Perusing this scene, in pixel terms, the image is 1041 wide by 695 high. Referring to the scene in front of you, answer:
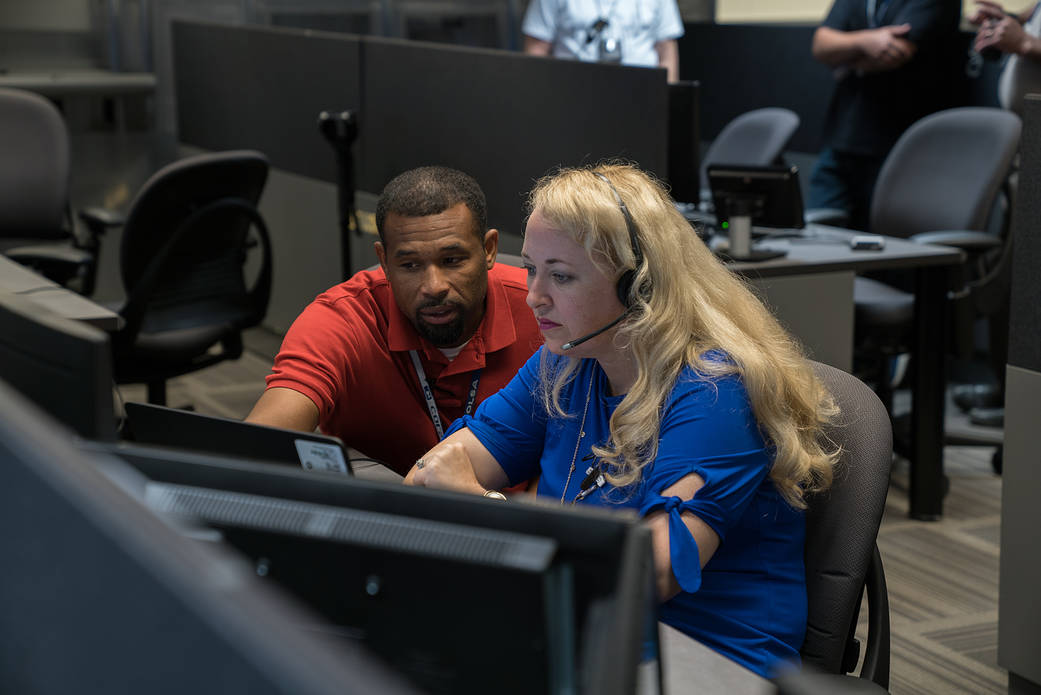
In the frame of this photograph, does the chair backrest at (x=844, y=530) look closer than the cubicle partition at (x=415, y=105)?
Yes

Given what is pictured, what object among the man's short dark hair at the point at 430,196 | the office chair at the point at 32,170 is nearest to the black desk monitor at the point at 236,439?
the man's short dark hair at the point at 430,196

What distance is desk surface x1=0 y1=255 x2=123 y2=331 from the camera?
218 centimetres

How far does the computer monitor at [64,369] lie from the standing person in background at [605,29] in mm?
3408

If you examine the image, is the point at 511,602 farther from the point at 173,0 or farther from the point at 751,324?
the point at 173,0

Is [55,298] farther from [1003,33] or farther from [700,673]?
[1003,33]

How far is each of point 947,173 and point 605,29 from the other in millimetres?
1231

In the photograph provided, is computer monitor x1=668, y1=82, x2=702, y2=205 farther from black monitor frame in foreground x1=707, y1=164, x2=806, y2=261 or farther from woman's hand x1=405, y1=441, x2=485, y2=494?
woman's hand x1=405, y1=441, x2=485, y2=494

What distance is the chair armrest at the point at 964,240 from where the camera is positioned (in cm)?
339

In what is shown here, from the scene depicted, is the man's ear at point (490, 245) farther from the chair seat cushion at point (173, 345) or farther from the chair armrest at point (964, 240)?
the chair armrest at point (964, 240)

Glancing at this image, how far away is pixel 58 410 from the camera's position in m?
0.87

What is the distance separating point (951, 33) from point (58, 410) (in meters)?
4.09

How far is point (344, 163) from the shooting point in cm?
397

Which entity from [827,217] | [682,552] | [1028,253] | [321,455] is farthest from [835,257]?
[321,455]

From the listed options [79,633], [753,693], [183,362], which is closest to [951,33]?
[183,362]
